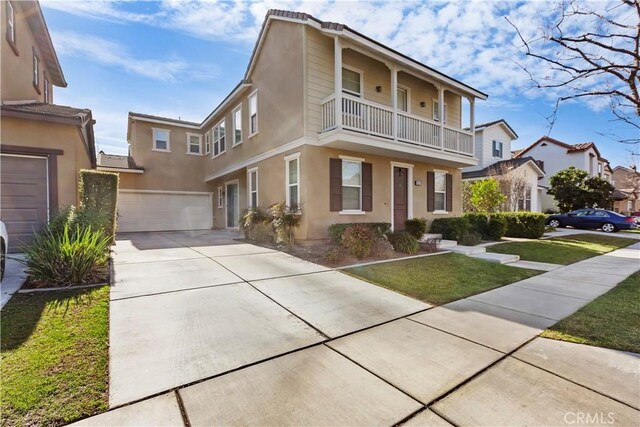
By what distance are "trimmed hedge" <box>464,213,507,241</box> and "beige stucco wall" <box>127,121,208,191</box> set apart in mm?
15413

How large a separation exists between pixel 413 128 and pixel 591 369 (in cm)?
937

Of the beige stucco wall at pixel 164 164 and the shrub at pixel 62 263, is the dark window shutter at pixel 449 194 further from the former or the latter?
the beige stucco wall at pixel 164 164

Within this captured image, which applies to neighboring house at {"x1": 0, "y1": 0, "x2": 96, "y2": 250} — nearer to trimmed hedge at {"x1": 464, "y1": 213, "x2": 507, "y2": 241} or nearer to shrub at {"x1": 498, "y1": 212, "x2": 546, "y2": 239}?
trimmed hedge at {"x1": 464, "y1": 213, "x2": 507, "y2": 241}

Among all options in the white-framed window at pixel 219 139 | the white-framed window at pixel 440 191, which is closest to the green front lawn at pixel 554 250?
the white-framed window at pixel 440 191

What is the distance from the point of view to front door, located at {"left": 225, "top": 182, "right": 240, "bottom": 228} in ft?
52.2

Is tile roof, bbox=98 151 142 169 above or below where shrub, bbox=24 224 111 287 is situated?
above

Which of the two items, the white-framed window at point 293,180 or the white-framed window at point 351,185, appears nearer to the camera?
the white-framed window at point 293,180

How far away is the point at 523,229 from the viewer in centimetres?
1429

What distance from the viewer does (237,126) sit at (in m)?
14.8

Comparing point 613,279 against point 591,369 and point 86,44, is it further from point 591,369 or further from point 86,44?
point 86,44

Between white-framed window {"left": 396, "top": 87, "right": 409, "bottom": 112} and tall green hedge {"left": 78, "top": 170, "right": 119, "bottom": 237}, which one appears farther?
white-framed window {"left": 396, "top": 87, "right": 409, "bottom": 112}

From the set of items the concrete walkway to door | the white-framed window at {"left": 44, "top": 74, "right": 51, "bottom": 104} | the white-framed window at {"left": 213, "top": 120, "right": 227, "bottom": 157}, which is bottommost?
the concrete walkway to door

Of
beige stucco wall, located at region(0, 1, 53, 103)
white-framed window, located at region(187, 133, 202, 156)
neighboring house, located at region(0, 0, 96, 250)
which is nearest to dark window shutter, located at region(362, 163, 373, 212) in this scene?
neighboring house, located at region(0, 0, 96, 250)

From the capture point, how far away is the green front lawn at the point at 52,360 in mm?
2213
